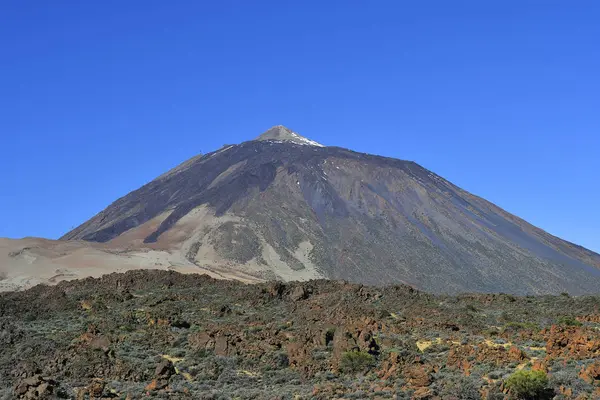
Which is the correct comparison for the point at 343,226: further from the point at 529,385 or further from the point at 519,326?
the point at 529,385

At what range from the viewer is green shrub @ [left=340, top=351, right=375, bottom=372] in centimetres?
2296

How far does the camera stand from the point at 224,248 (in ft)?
371

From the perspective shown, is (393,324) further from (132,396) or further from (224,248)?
(224,248)

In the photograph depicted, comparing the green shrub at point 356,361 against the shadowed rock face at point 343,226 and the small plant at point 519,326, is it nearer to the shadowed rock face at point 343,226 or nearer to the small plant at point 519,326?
the small plant at point 519,326

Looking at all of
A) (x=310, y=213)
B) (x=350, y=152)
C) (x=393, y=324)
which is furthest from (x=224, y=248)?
(x=393, y=324)

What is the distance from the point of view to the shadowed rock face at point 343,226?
107m

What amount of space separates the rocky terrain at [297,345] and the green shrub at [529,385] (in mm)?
33

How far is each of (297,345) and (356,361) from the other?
2847 mm

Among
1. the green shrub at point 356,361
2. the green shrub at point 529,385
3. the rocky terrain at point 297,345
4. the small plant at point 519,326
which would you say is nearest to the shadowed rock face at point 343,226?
the rocky terrain at point 297,345

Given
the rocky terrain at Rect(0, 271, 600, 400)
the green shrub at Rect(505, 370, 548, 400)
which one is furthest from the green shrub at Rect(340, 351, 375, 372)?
the green shrub at Rect(505, 370, 548, 400)

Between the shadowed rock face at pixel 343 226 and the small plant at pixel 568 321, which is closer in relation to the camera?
the small plant at pixel 568 321

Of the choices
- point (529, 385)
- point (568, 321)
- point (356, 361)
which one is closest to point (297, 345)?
point (356, 361)

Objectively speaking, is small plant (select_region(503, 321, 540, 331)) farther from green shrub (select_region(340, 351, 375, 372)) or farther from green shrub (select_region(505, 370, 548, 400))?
green shrub (select_region(505, 370, 548, 400))

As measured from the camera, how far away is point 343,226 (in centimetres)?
12344
